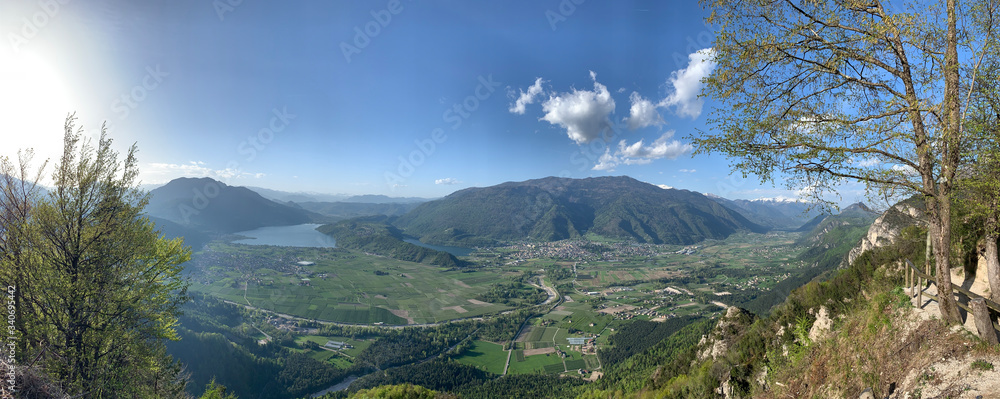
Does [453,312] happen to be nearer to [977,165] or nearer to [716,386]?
[716,386]

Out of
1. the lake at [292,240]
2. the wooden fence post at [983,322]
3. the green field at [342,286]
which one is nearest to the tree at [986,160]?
the wooden fence post at [983,322]

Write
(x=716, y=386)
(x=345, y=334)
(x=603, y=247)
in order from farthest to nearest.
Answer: (x=603, y=247) < (x=345, y=334) < (x=716, y=386)

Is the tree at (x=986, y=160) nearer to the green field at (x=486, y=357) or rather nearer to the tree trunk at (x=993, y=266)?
the tree trunk at (x=993, y=266)

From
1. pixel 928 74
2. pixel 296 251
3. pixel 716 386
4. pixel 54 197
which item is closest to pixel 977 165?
pixel 928 74

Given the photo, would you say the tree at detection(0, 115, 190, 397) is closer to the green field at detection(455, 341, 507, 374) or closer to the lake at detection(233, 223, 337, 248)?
the green field at detection(455, 341, 507, 374)

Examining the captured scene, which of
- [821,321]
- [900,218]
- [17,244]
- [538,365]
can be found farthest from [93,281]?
[538,365]

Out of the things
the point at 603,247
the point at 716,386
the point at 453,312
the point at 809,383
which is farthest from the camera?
the point at 603,247
